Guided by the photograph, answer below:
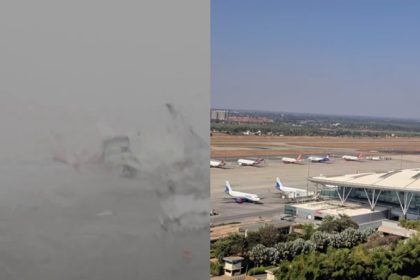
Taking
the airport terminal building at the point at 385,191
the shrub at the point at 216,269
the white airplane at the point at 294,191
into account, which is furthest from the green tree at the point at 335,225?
the white airplane at the point at 294,191

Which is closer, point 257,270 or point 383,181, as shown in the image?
point 257,270

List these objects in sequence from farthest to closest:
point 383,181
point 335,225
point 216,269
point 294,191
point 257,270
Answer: point 294,191 < point 383,181 < point 335,225 < point 216,269 < point 257,270

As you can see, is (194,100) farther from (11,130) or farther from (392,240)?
(392,240)

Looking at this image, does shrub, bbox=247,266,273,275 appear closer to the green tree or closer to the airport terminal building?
the green tree

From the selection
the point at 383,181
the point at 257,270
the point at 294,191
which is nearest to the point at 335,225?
the point at 257,270

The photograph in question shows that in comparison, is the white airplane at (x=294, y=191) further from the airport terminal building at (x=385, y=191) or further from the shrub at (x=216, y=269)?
the shrub at (x=216, y=269)

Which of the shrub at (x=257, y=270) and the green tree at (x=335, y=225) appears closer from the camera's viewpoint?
the shrub at (x=257, y=270)

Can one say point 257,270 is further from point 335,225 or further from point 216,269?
point 335,225

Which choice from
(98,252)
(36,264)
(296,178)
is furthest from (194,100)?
(296,178)
